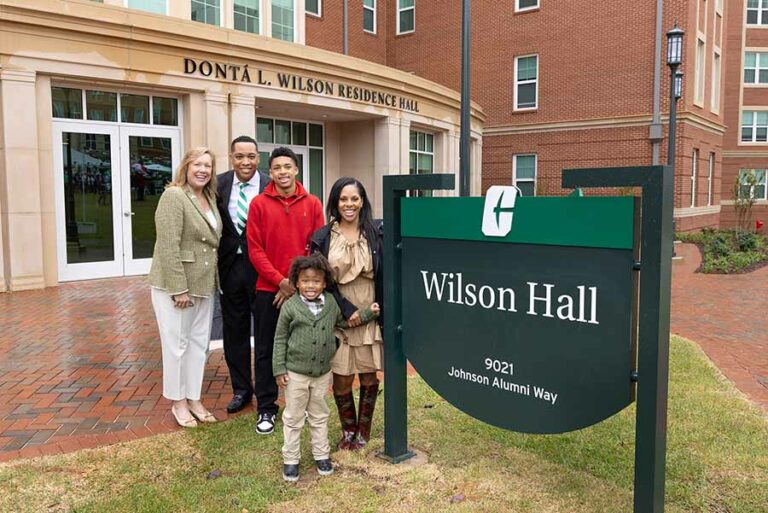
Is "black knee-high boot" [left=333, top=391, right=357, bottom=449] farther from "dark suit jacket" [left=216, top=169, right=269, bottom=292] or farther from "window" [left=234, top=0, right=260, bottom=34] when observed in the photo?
"window" [left=234, top=0, right=260, bottom=34]

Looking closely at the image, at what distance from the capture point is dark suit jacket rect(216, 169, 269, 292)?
4414 mm

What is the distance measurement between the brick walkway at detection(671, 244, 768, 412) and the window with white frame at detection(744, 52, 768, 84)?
75.8 feet

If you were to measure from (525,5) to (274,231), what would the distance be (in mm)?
21405

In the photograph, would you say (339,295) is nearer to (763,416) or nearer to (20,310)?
(763,416)

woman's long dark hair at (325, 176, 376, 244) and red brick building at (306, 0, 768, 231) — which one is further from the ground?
red brick building at (306, 0, 768, 231)

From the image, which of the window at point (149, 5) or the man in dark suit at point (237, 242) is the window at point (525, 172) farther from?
the man in dark suit at point (237, 242)

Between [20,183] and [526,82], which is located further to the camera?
[526,82]

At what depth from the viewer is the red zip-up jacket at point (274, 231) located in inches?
160

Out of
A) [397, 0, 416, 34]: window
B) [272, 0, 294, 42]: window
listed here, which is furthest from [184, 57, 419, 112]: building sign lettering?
[397, 0, 416, 34]: window

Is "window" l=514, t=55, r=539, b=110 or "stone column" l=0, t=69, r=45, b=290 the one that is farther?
"window" l=514, t=55, r=539, b=110

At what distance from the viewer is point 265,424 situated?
165 inches

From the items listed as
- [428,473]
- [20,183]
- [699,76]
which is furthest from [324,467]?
[699,76]

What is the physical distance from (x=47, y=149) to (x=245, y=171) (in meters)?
6.77

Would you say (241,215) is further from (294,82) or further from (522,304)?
(294,82)
